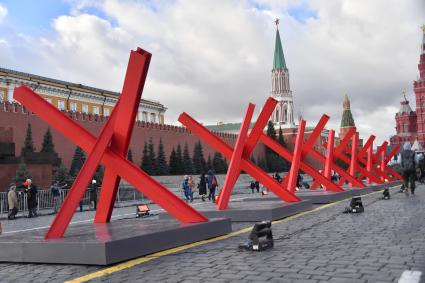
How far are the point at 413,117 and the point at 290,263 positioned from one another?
10671cm

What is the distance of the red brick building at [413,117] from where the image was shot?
3686 inches

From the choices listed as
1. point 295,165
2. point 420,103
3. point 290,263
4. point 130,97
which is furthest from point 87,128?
point 420,103

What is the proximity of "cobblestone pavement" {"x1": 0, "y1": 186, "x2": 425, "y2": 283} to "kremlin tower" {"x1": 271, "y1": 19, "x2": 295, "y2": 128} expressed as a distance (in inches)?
4205

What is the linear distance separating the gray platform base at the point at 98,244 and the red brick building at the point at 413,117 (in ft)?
309

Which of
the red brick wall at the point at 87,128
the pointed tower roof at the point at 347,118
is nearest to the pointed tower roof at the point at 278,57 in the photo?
the pointed tower roof at the point at 347,118

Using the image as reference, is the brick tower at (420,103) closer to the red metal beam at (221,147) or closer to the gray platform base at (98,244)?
the red metal beam at (221,147)

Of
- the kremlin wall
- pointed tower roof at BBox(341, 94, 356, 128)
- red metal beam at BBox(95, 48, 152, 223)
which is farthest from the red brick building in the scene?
red metal beam at BBox(95, 48, 152, 223)

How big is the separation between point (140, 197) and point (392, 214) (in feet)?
59.1

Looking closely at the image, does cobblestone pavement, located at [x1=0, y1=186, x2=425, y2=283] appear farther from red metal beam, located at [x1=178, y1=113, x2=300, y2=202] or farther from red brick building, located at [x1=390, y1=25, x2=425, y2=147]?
red brick building, located at [x1=390, y1=25, x2=425, y2=147]

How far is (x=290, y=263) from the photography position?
545 centimetres

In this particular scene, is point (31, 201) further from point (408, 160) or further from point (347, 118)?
point (347, 118)

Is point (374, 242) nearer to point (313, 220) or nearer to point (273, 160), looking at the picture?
point (313, 220)

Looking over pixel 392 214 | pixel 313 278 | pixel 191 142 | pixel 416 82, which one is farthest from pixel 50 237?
pixel 416 82

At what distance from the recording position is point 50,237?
251 inches
